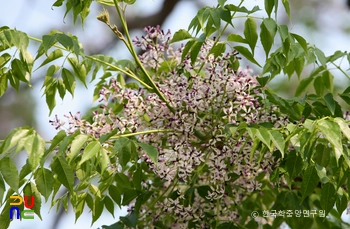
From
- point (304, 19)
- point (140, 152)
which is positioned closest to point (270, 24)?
point (140, 152)

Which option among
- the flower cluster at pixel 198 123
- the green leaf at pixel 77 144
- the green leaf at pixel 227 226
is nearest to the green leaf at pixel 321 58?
the flower cluster at pixel 198 123

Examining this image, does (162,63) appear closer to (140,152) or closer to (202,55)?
(202,55)

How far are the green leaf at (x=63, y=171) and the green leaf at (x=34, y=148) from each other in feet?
0.17

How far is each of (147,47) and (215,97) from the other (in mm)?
327

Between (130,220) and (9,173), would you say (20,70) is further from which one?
(130,220)

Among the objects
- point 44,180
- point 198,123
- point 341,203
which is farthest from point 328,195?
point 44,180

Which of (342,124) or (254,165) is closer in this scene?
(342,124)

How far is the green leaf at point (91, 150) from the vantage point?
57.9 inches

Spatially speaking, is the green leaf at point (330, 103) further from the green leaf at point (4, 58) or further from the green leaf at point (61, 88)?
the green leaf at point (4, 58)

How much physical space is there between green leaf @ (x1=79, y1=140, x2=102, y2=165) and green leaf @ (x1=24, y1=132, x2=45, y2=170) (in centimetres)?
10

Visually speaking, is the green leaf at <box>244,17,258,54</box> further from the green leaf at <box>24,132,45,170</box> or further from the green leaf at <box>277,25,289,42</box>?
the green leaf at <box>24,132,45,170</box>

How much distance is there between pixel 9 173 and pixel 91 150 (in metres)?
0.21

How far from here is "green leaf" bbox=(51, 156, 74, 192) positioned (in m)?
1.49

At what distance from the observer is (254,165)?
1830mm
